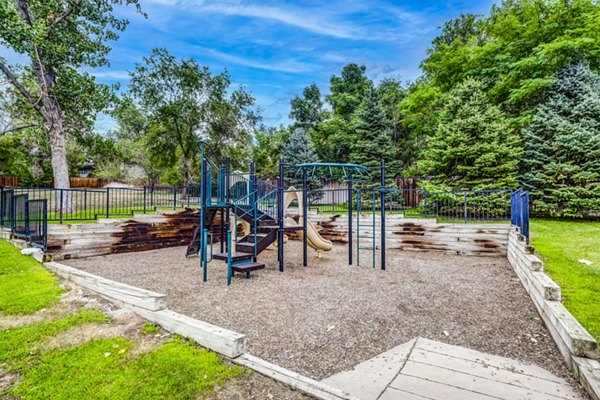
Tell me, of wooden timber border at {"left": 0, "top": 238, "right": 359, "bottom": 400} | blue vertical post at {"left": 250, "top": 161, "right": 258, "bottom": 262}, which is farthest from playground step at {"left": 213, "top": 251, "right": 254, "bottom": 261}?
wooden timber border at {"left": 0, "top": 238, "right": 359, "bottom": 400}

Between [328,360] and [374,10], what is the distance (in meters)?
13.1

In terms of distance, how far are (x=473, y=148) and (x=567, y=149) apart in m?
3.16

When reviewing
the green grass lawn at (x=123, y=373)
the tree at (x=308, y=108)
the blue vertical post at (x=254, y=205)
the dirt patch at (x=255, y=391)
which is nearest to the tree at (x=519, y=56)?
the blue vertical post at (x=254, y=205)

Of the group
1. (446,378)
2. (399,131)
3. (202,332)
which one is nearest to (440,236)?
(446,378)

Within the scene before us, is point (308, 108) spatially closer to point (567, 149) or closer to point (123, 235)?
point (567, 149)

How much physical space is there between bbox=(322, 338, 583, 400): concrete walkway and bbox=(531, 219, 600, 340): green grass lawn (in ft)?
3.66

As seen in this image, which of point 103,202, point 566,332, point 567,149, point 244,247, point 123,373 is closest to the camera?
point 123,373

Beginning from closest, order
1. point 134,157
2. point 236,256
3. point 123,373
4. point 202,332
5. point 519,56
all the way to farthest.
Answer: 1. point 123,373
2. point 202,332
3. point 236,256
4. point 519,56
5. point 134,157

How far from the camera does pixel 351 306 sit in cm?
447

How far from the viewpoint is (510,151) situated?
11.8 metres

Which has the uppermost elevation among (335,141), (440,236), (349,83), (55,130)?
(349,83)

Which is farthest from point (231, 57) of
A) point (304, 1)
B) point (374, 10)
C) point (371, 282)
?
point (371, 282)

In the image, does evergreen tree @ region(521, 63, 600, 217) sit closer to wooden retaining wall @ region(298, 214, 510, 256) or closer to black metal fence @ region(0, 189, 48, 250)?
wooden retaining wall @ region(298, 214, 510, 256)

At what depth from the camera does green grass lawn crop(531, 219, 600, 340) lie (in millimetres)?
3722
